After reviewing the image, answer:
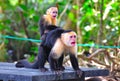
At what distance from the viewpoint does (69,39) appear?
4086 millimetres

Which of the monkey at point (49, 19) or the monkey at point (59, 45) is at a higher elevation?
the monkey at point (49, 19)

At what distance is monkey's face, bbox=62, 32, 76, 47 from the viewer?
4.07 m

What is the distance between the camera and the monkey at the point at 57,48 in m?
4.07

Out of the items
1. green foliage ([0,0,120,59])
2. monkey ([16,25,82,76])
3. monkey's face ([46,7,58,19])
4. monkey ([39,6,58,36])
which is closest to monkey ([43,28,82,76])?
monkey ([16,25,82,76])

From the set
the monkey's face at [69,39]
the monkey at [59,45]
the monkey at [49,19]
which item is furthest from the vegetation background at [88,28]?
the monkey's face at [69,39]

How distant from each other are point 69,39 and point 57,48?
6.7 inches

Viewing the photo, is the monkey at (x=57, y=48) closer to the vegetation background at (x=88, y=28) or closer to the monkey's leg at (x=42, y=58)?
the monkey's leg at (x=42, y=58)

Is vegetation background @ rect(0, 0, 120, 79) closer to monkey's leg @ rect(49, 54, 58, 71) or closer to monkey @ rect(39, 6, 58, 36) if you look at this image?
monkey @ rect(39, 6, 58, 36)

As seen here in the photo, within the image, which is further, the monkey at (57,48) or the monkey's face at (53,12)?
the monkey's face at (53,12)

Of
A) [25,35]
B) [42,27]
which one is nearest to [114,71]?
[42,27]

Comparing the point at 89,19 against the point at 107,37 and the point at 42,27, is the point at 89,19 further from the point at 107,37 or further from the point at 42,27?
the point at 42,27

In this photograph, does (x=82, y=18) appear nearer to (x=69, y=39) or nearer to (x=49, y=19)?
(x=49, y=19)

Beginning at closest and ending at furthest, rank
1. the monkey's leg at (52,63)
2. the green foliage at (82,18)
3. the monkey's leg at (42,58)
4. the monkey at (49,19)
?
the monkey's leg at (52,63) → the monkey's leg at (42,58) → the monkey at (49,19) → the green foliage at (82,18)

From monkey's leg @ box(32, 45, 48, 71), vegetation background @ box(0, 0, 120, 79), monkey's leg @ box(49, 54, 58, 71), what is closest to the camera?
monkey's leg @ box(49, 54, 58, 71)
